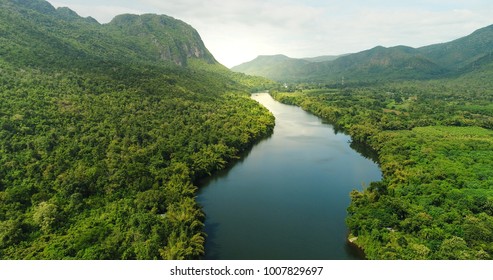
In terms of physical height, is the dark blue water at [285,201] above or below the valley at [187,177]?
below

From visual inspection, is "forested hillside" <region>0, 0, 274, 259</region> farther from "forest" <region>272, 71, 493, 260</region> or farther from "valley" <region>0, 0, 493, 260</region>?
"forest" <region>272, 71, 493, 260</region>

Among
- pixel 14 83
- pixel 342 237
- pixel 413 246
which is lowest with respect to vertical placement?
pixel 342 237

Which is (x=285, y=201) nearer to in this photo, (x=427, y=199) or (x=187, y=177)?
(x=187, y=177)

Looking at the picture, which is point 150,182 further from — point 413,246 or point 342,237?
point 413,246

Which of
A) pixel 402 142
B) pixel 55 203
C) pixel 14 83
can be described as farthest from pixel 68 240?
pixel 402 142

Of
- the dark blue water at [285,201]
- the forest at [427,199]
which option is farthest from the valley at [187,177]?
the dark blue water at [285,201]

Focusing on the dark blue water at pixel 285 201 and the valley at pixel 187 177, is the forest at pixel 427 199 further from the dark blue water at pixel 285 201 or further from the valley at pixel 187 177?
the dark blue water at pixel 285 201
